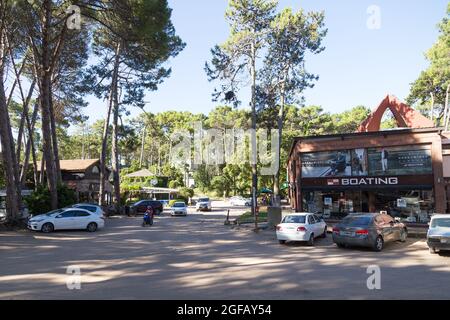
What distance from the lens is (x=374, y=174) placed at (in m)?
23.9

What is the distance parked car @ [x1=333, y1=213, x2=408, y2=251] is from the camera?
51.5ft

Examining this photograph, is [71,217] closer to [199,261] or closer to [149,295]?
[199,261]

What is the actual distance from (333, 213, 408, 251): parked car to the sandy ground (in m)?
0.44

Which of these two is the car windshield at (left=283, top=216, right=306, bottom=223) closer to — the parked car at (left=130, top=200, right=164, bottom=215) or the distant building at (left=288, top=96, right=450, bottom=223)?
the distant building at (left=288, top=96, right=450, bottom=223)

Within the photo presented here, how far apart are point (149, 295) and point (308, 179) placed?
18876 millimetres

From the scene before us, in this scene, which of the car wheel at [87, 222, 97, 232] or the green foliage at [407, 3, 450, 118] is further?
the green foliage at [407, 3, 450, 118]

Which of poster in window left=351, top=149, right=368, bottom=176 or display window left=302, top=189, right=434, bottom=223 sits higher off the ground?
poster in window left=351, top=149, right=368, bottom=176

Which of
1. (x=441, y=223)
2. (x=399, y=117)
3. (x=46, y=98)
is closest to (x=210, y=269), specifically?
(x=441, y=223)

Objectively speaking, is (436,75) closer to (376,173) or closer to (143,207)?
(376,173)

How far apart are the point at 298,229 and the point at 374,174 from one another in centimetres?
890

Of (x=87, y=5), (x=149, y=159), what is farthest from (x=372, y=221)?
(x=149, y=159)

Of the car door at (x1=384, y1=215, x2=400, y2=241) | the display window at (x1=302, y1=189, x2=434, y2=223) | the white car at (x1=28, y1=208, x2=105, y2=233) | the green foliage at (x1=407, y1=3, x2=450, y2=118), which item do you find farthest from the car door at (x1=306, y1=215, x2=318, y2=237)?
the green foliage at (x1=407, y1=3, x2=450, y2=118)

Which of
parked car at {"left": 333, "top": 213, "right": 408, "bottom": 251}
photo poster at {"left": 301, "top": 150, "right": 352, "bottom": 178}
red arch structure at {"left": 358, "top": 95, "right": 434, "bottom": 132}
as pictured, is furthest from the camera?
red arch structure at {"left": 358, "top": 95, "right": 434, "bottom": 132}

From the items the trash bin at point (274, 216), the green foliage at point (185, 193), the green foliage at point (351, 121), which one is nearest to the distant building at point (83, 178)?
the green foliage at point (185, 193)
